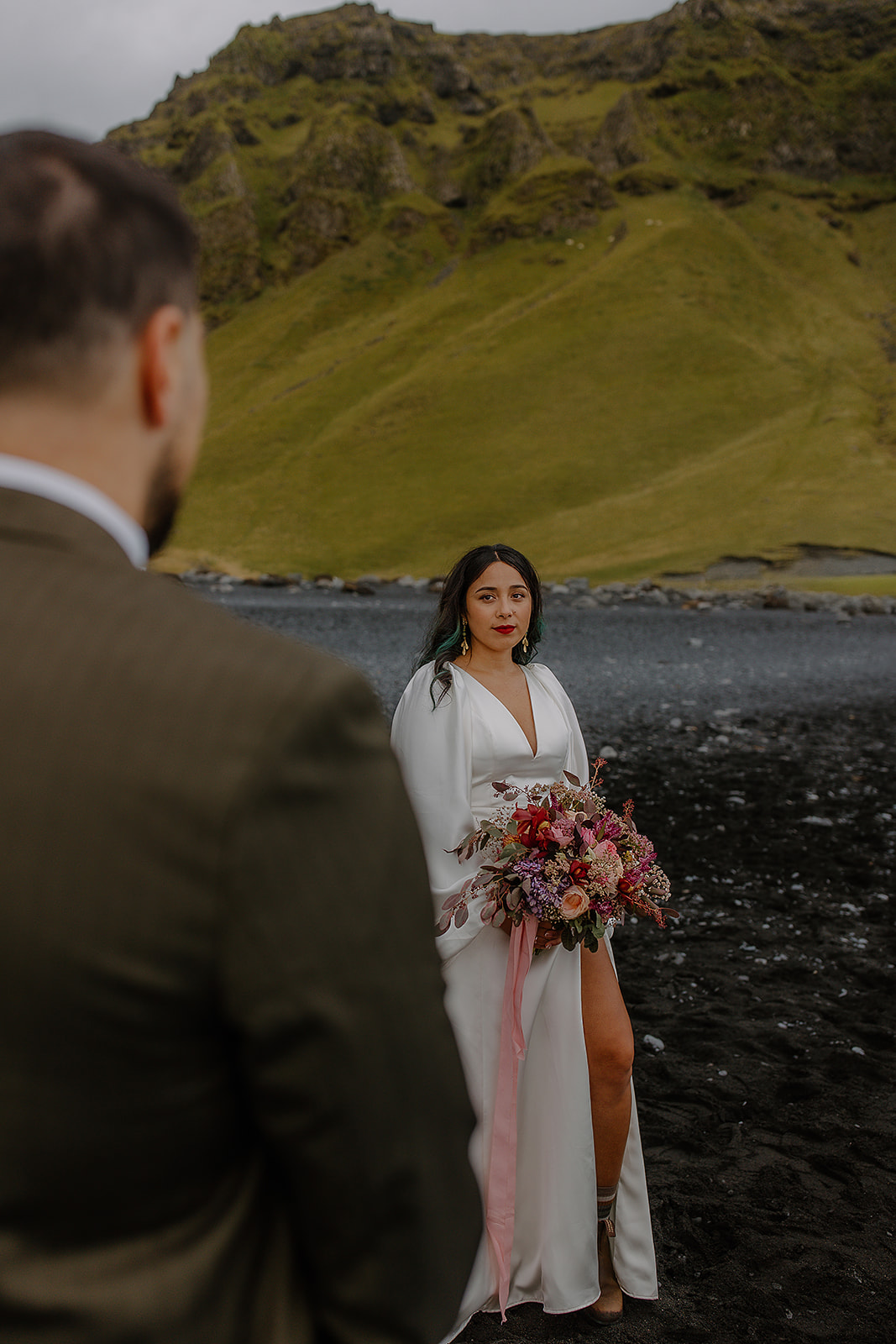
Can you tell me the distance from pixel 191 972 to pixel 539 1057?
3.45 metres

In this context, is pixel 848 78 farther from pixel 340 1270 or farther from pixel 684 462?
pixel 340 1270

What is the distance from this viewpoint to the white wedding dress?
13.2 ft

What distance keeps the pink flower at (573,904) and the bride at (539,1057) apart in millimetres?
Answer: 273

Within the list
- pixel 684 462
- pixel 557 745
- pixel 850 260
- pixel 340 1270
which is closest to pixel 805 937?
pixel 557 745

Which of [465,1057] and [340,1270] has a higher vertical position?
[340,1270]

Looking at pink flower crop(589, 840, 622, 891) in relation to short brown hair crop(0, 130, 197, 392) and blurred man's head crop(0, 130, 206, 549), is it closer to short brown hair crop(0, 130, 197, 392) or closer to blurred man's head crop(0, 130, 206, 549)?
blurred man's head crop(0, 130, 206, 549)

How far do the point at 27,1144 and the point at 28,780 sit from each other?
17.5 inches

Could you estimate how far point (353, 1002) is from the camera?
1.09m

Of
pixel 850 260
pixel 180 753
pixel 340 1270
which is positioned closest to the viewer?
pixel 180 753

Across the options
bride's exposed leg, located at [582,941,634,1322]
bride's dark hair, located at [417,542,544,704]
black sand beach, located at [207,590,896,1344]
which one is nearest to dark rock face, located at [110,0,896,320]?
black sand beach, located at [207,590,896,1344]

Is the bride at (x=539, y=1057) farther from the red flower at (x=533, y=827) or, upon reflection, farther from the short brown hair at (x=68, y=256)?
the short brown hair at (x=68, y=256)

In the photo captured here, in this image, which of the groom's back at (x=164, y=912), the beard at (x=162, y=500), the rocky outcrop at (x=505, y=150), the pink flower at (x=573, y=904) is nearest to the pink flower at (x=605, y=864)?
the pink flower at (x=573, y=904)

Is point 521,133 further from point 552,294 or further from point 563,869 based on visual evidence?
point 563,869

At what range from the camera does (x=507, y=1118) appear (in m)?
4.03
